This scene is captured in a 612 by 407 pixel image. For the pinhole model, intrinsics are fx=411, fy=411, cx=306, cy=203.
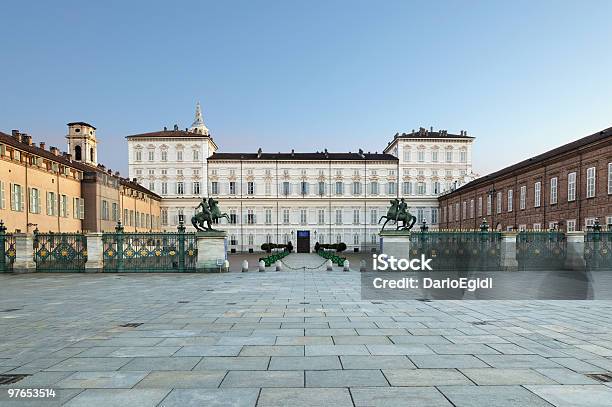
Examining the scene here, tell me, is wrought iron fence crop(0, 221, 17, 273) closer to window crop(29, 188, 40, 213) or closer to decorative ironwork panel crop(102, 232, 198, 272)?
decorative ironwork panel crop(102, 232, 198, 272)

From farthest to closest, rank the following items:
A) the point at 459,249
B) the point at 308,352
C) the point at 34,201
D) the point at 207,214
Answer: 1. the point at 34,201
2. the point at 459,249
3. the point at 207,214
4. the point at 308,352

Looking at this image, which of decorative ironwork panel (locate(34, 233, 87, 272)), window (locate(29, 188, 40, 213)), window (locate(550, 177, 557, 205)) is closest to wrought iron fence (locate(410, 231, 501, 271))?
window (locate(550, 177, 557, 205))

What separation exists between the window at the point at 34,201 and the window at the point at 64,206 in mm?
3190

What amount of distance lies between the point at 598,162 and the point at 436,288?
881 inches

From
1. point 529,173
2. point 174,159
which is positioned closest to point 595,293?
point 529,173

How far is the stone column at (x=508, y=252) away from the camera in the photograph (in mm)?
22109

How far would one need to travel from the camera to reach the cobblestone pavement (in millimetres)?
4551

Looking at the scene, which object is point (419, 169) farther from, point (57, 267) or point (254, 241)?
point (57, 267)

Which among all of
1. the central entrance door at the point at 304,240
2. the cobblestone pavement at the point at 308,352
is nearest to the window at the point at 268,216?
the central entrance door at the point at 304,240

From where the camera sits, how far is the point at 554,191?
35094mm

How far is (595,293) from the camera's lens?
13391mm

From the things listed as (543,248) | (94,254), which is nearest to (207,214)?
(94,254)

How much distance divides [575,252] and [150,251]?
2329cm

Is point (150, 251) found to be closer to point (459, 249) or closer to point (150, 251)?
point (150, 251)
